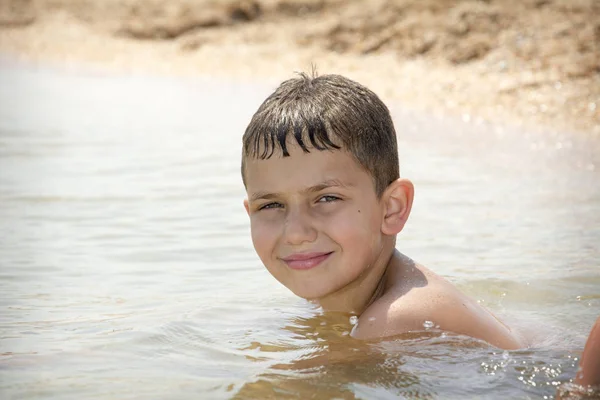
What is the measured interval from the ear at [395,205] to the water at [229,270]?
37cm

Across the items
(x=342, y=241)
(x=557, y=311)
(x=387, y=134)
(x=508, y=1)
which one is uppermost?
(x=508, y=1)

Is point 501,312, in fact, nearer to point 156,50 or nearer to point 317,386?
point 317,386

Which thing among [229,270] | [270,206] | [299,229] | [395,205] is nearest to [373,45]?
[229,270]

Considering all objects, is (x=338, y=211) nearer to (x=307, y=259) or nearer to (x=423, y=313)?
(x=307, y=259)

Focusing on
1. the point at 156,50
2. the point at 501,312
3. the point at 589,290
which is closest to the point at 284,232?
the point at 501,312

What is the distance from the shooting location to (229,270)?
434cm

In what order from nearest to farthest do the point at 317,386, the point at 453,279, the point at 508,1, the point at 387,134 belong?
the point at 317,386, the point at 387,134, the point at 453,279, the point at 508,1

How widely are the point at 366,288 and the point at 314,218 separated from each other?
413mm

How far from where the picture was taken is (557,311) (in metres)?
3.85

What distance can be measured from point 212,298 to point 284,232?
1021mm

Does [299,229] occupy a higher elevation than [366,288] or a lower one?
higher

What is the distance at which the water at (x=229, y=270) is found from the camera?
2.79 metres

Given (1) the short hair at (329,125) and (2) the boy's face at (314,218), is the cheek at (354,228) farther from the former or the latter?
(1) the short hair at (329,125)

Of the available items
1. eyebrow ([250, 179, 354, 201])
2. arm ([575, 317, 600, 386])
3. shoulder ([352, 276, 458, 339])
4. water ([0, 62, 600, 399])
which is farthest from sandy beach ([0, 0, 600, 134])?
arm ([575, 317, 600, 386])
